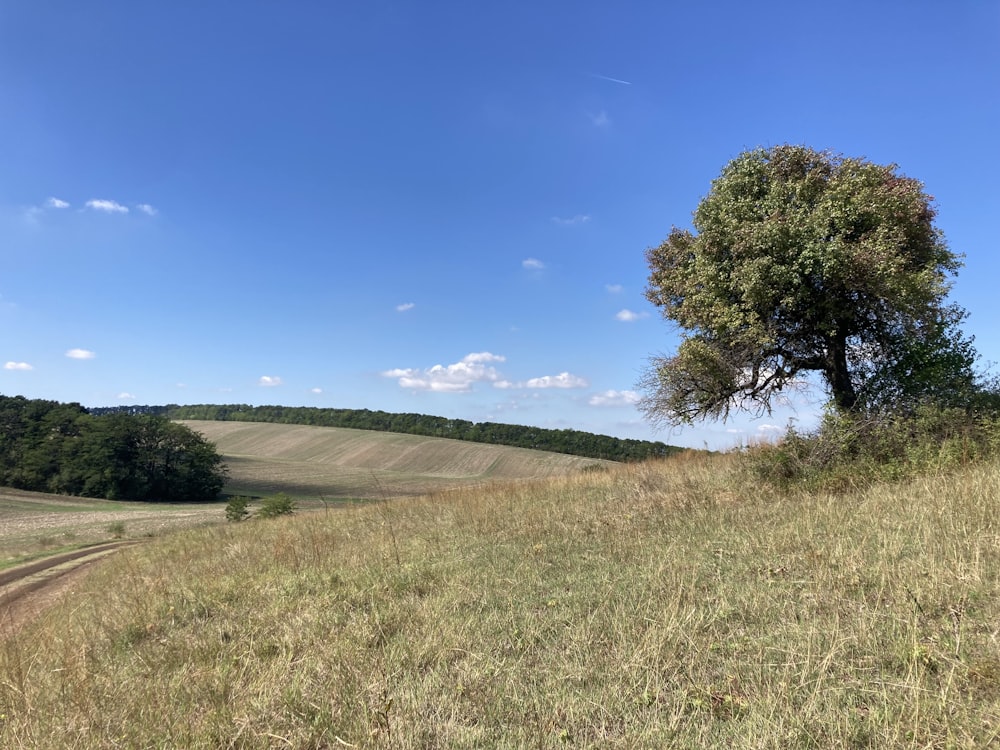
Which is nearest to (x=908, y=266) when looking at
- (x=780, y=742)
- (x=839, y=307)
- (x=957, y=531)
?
(x=839, y=307)

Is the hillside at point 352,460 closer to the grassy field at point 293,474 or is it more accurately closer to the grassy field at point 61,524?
the grassy field at point 293,474

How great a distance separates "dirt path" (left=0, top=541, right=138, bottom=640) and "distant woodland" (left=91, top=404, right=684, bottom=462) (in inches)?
2649

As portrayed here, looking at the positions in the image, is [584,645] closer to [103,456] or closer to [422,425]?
[103,456]

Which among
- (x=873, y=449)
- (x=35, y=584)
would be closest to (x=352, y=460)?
(x=35, y=584)

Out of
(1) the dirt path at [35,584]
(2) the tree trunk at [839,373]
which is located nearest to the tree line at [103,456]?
(1) the dirt path at [35,584]

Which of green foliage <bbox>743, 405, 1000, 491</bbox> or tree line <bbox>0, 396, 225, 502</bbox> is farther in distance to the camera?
tree line <bbox>0, 396, 225, 502</bbox>

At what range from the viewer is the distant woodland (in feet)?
309

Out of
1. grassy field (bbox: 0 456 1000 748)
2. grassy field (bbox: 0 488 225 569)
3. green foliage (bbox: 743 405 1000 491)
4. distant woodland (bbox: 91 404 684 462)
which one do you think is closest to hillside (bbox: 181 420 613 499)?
distant woodland (bbox: 91 404 684 462)

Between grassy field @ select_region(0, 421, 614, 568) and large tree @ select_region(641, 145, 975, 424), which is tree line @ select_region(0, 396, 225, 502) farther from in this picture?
large tree @ select_region(641, 145, 975, 424)

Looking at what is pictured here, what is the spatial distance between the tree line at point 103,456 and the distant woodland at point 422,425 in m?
8.77

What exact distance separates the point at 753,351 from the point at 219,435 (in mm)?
114449

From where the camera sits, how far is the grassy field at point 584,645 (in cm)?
275

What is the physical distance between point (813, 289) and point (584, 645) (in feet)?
38.5

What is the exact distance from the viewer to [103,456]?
67.7 meters
